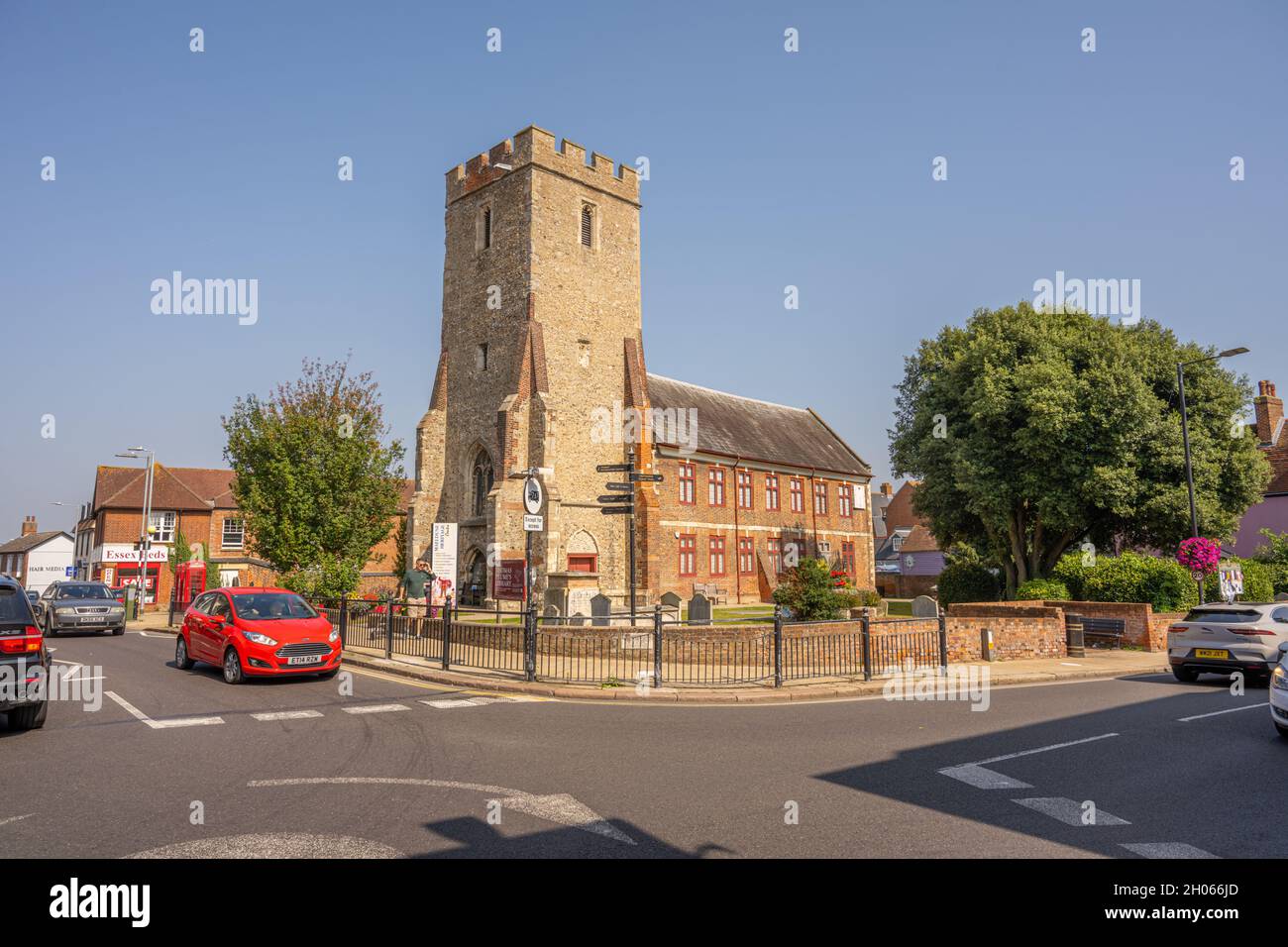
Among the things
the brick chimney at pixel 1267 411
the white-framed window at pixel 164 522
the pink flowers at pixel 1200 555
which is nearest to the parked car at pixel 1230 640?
the pink flowers at pixel 1200 555

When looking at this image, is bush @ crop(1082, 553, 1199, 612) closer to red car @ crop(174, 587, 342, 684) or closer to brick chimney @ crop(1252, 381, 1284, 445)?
red car @ crop(174, 587, 342, 684)

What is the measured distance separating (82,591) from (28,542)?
58.3 metres

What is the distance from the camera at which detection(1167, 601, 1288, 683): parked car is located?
14422 millimetres

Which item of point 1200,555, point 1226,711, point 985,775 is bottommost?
point 1226,711

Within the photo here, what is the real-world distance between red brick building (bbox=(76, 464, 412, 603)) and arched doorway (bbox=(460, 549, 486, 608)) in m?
15.0

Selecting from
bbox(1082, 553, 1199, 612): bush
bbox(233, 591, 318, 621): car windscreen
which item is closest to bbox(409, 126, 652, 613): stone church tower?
bbox(233, 591, 318, 621): car windscreen

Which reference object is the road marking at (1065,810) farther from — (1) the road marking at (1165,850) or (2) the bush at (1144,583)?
(2) the bush at (1144,583)

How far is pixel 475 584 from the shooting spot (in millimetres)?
32938

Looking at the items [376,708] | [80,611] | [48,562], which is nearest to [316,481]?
[80,611]

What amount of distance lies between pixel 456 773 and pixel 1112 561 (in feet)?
79.5

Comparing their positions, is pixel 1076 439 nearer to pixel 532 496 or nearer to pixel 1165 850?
pixel 532 496

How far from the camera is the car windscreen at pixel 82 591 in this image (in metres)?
25.4

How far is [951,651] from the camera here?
59.5 ft
